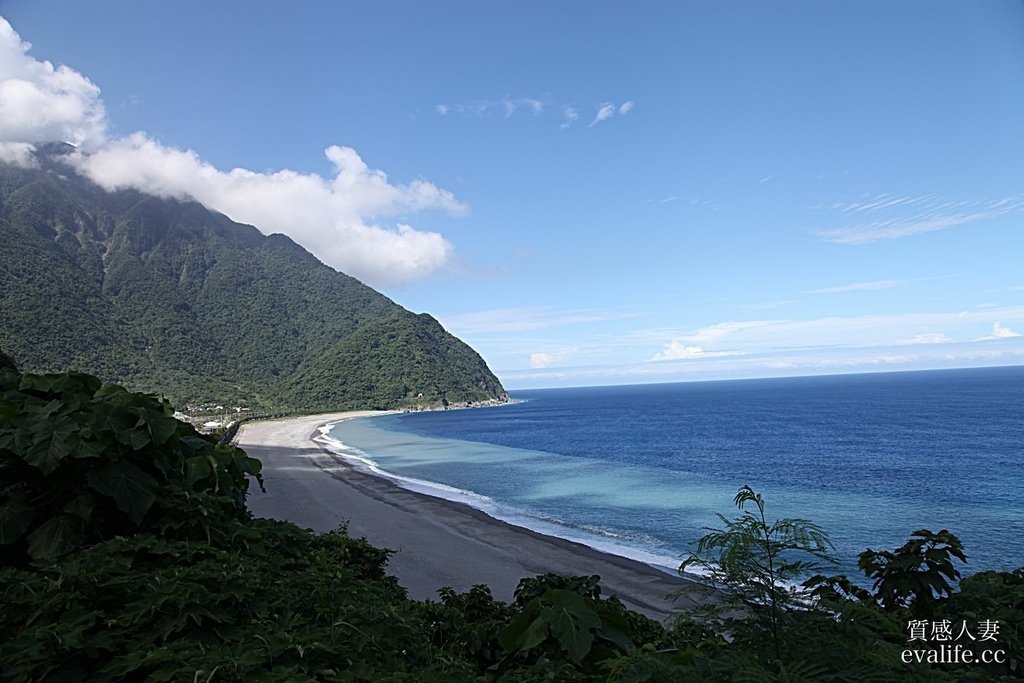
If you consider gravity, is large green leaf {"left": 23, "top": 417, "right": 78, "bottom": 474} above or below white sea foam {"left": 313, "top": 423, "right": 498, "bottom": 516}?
above

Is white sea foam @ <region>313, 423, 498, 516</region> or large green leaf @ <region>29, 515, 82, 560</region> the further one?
white sea foam @ <region>313, 423, 498, 516</region>

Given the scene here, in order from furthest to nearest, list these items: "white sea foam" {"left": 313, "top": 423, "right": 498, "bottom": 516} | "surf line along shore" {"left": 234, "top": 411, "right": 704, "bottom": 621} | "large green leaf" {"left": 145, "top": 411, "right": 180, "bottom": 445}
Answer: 1. "white sea foam" {"left": 313, "top": 423, "right": 498, "bottom": 516}
2. "surf line along shore" {"left": 234, "top": 411, "right": 704, "bottom": 621}
3. "large green leaf" {"left": 145, "top": 411, "right": 180, "bottom": 445}

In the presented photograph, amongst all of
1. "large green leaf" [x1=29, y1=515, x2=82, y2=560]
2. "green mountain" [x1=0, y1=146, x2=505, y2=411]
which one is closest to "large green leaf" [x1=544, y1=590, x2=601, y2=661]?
"large green leaf" [x1=29, y1=515, x2=82, y2=560]

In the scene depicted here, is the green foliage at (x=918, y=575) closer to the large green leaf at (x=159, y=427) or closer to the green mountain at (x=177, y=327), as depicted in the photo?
the large green leaf at (x=159, y=427)

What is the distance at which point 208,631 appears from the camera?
2.55 meters

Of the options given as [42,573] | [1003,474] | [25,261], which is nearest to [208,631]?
[42,573]

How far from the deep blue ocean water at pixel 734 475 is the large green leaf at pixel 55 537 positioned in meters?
4.68

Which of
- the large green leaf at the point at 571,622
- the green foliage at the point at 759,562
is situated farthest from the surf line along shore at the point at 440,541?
the green foliage at the point at 759,562

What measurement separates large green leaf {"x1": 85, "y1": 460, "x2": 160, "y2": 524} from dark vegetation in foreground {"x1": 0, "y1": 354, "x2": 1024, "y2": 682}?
11 mm

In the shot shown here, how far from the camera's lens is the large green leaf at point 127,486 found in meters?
3.67

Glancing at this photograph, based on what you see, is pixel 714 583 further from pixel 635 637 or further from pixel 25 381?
pixel 25 381

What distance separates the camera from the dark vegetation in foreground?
223 cm

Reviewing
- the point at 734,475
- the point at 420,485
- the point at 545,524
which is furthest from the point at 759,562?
the point at 734,475

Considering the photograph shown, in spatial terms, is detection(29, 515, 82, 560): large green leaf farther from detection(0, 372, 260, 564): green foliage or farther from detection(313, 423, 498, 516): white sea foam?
detection(313, 423, 498, 516): white sea foam
